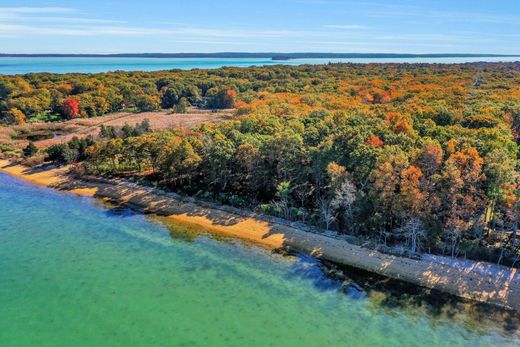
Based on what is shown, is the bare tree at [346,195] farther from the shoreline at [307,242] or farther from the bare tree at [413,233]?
the bare tree at [413,233]

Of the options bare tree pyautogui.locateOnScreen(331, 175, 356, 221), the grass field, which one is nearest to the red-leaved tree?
the grass field

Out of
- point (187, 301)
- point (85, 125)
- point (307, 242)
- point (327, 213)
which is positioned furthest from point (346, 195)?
point (85, 125)

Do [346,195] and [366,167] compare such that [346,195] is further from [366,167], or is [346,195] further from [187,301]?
[187,301]

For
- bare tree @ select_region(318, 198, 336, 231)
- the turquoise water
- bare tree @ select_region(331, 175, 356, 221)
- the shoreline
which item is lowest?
the turquoise water

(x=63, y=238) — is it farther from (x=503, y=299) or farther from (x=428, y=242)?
(x=503, y=299)

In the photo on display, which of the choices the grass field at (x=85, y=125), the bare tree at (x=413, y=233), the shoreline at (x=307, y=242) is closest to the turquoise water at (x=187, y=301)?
the shoreline at (x=307, y=242)

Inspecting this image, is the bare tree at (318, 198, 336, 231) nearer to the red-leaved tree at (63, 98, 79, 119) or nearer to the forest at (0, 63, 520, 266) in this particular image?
the forest at (0, 63, 520, 266)
